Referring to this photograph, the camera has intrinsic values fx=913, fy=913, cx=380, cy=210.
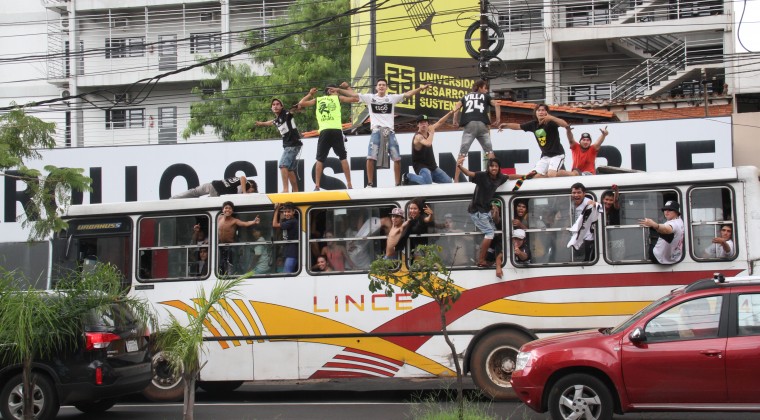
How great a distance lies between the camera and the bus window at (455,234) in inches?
492

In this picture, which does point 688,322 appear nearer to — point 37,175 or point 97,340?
point 97,340

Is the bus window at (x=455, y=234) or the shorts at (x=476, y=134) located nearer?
the bus window at (x=455, y=234)

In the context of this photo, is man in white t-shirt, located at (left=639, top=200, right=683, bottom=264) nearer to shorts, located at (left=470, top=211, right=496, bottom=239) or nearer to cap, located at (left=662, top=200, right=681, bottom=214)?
cap, located at (left=662, top=200, right=681, bottom=214)

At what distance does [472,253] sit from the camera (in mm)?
12492

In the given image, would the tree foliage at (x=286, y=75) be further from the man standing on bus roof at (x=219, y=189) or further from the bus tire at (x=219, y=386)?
the bus tire at (x=219, y=386)

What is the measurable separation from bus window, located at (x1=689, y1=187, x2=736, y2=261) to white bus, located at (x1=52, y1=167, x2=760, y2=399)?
2cm

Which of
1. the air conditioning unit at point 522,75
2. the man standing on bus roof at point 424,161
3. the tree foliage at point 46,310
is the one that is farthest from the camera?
the air conditioning unit at point 522,75

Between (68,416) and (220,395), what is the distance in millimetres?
2728

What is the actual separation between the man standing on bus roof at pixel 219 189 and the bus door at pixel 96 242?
3.22ft

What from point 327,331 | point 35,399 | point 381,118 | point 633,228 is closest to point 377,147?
point 381,118

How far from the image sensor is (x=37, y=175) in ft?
38.4

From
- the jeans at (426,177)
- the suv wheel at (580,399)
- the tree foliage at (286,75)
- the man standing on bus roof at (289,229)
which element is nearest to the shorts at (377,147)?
the jeans at (426,177)

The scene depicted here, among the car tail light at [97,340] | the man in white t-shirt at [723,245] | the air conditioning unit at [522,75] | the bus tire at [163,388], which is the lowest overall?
the bus tire at [163,388]

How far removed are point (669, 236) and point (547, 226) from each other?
5.23 ft
